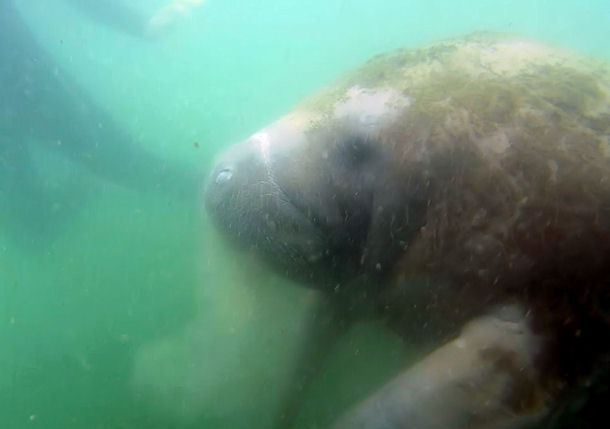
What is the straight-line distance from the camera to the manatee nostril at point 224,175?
8.93 ft

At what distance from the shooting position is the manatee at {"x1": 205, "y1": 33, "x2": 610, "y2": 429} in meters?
1.79

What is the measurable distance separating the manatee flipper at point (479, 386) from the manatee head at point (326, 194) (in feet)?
2.00

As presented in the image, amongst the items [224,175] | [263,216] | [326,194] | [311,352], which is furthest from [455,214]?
[311,352]

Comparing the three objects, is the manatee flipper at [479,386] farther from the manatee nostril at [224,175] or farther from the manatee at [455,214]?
the manatee nostril at [224,175]

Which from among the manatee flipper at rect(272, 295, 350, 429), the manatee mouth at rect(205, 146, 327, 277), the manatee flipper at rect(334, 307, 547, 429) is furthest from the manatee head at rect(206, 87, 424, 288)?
the manatee flipper at rect(334, 307, 547, 429)

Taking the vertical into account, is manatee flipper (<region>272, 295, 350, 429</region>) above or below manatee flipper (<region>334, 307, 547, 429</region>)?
below

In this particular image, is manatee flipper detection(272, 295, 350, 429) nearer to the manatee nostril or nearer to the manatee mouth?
the manatee mouth

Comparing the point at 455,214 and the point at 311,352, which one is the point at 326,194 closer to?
the point at 455,214

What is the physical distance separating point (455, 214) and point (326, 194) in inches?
27.2

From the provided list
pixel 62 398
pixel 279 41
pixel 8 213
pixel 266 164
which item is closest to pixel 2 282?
pixel 8 213

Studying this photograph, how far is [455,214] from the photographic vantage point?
210 cm

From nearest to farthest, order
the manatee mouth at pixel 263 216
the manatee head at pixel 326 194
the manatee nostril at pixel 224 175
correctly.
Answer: the manatee head at pixel 326 194
the manatee mouth at pixel 263 216
the manatee nostril at pixel 224 175

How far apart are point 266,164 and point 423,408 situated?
1480 millimetres

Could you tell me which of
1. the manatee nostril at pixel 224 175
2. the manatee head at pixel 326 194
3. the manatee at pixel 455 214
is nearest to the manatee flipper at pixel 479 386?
the manatee at pixel 455 214
